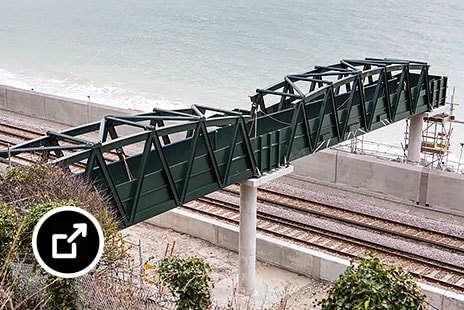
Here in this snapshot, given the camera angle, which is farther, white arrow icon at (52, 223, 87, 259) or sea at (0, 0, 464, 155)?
sea at (0, 0, 464, 155)

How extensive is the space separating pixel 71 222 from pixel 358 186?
913 inches

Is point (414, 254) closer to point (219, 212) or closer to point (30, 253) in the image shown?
point (219, 212)

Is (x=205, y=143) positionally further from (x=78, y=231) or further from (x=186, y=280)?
(x=78, y=231)

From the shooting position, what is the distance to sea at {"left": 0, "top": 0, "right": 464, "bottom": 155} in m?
61.5

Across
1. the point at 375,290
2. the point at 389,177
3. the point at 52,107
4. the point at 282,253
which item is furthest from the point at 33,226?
the point at 52,107

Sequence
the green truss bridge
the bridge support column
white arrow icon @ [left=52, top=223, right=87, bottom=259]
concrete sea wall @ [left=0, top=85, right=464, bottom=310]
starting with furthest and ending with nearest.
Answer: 1. concrete sea wall @ [left=0, top=85, right=464, bottom=310]
2. the bridge support column
3. the green truss bridge
4. white arrow icon @ [left=52, top=223, right=87, bottom=259]

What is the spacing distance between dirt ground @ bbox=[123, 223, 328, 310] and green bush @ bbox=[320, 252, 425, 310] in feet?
25.2

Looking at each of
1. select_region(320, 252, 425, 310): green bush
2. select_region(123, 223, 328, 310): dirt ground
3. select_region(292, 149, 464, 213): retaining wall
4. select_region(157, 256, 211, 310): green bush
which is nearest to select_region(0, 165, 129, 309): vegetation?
select_region(157, 256, 211, 310): green bush

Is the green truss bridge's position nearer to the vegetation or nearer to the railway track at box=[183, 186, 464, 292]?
the vegetation

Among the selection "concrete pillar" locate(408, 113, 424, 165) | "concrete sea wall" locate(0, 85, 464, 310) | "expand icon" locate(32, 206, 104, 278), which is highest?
"expand icon" locate(32, 206, 104, 278)

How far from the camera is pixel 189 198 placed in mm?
17219

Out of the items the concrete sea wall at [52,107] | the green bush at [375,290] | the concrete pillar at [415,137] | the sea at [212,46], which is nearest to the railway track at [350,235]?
the concrete pillar at [415,137]

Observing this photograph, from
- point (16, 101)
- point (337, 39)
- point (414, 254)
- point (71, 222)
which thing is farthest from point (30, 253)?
point (337, 39)

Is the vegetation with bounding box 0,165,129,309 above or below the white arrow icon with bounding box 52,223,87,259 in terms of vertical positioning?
below
